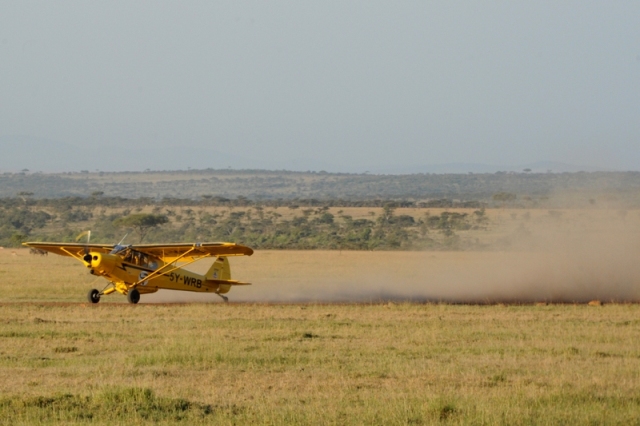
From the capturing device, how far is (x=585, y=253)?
37.5m

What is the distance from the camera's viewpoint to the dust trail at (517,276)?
31891mm

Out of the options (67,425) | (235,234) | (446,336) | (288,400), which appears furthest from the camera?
(235,234)

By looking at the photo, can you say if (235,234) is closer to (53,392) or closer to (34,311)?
(34,311)

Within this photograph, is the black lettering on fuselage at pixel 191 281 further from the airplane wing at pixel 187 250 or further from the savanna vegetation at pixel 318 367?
the savanna vegetation at pixel 318 367

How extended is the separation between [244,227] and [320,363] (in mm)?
79215

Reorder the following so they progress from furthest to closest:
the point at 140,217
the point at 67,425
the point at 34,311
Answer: the point at 140,217, the point at 34,311, the point at 67,425

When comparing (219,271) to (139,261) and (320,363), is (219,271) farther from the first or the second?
(320,363)

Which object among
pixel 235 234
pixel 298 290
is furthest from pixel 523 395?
pixel 235 234

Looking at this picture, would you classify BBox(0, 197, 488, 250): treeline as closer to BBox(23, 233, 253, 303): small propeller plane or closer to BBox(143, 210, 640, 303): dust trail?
BBox(143, 210, 640, 303): dust trail

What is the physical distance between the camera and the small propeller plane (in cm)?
2794

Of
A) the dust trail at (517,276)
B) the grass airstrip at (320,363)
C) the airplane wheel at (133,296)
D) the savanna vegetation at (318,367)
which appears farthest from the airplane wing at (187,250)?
the savanna vegetation at (318,367)

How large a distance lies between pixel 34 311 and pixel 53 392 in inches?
507

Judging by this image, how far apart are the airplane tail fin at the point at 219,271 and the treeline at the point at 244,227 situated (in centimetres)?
3206

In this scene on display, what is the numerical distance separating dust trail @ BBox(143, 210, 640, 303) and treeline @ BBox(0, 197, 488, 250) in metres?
24.3
